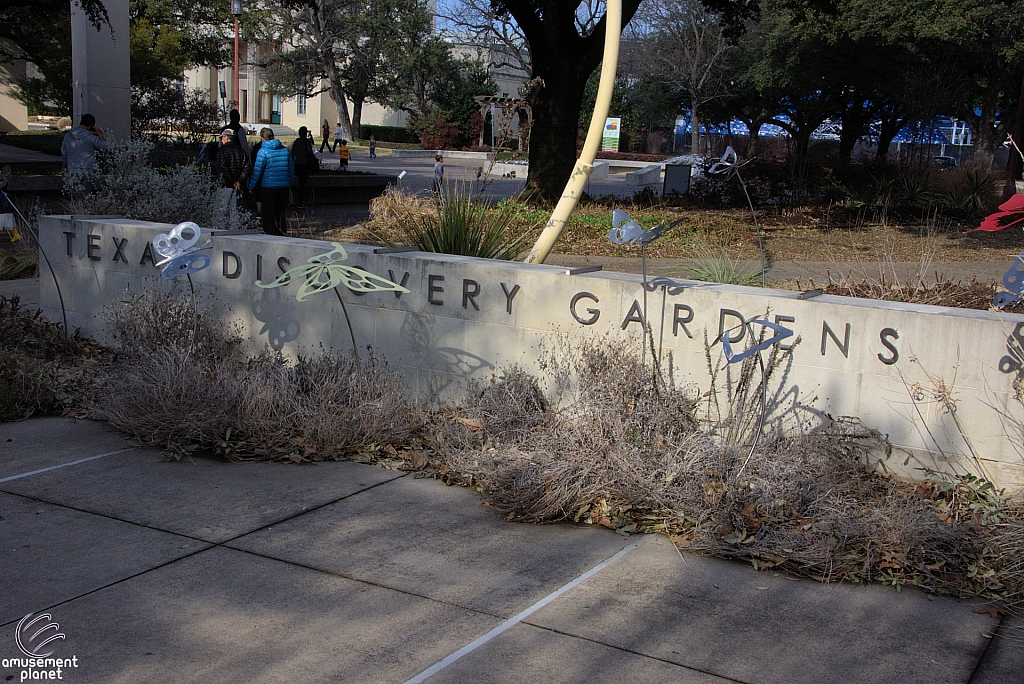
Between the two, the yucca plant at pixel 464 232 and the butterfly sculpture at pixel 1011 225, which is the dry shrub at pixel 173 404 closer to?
the yucca plant at pixel 464 232

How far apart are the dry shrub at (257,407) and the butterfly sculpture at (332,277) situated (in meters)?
0.57

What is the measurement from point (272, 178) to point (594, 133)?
644cm

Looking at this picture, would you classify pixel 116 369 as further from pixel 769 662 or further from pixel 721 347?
pixel 769 662

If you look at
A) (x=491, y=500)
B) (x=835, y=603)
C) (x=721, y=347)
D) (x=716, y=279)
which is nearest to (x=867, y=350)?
(x=721, y=347)

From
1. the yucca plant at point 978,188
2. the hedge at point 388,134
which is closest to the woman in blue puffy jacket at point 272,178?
the yucca plant at point 978,188

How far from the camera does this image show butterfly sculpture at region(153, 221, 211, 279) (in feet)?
21.4

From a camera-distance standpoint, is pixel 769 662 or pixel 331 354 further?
pixel 331 354

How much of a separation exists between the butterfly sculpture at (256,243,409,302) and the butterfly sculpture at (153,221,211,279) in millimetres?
481

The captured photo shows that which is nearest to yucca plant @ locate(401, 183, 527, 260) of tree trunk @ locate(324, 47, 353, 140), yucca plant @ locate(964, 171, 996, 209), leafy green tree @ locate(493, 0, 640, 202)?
leafy green tree @ locate(493, 0, 640, 202)

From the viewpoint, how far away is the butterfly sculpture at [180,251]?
652 cm

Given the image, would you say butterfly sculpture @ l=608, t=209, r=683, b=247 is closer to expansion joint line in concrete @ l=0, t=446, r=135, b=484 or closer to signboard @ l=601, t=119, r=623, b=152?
expansion joint line in concrete @ l=0, t=446, r=135, b=484

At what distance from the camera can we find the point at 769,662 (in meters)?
3.53

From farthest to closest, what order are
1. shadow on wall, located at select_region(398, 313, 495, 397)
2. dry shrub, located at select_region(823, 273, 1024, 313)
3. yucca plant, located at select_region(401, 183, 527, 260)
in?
yucca plant, located at select_region(401, 183, 527, 260) → dry shrub, located at select_region(823, 273, 1024, 313) → shadow on wall, located at select_region(398, 313, 495, 397)

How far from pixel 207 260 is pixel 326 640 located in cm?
376
